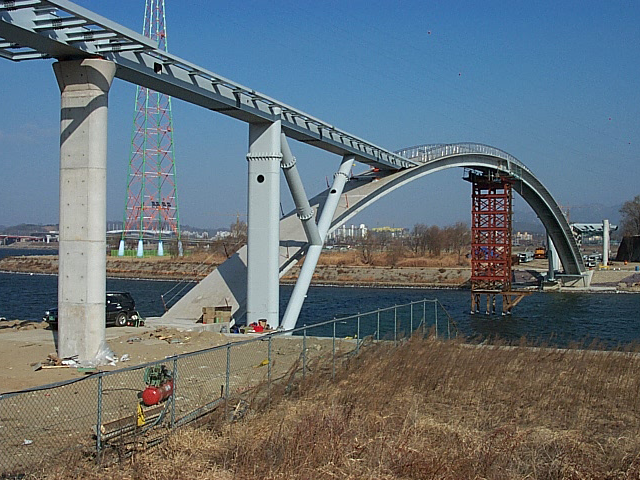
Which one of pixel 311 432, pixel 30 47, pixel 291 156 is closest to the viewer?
pixel 311 432

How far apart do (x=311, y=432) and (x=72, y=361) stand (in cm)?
1026

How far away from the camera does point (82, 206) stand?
1919 cm

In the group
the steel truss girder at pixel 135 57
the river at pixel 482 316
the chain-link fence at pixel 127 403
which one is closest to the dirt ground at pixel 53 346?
the chain-link fence at pixel 127 403

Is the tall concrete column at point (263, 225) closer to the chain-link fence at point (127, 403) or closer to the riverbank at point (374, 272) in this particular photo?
the chain-link fence at point (127, 403)

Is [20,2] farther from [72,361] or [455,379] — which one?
[455,379]

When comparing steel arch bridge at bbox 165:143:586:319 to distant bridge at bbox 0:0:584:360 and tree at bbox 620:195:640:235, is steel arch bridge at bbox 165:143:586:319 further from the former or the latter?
tree at bbox 620:195:640:235

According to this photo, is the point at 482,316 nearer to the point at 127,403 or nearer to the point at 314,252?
the point at 314,252

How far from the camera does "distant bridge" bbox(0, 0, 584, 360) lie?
18156mm

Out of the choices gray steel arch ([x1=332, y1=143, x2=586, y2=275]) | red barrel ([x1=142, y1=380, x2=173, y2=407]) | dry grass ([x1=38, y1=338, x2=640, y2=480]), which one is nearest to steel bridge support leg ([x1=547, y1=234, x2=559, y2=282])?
gray steel arch ([x1=332, y1=143, x2=586, y2=275])

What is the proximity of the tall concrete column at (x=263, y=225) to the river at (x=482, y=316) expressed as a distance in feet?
33.8

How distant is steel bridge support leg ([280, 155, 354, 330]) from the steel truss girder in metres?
2.13

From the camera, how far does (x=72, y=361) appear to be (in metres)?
18.9

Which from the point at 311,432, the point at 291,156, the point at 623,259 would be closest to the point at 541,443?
the point at 311,432

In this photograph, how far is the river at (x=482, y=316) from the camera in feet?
159
